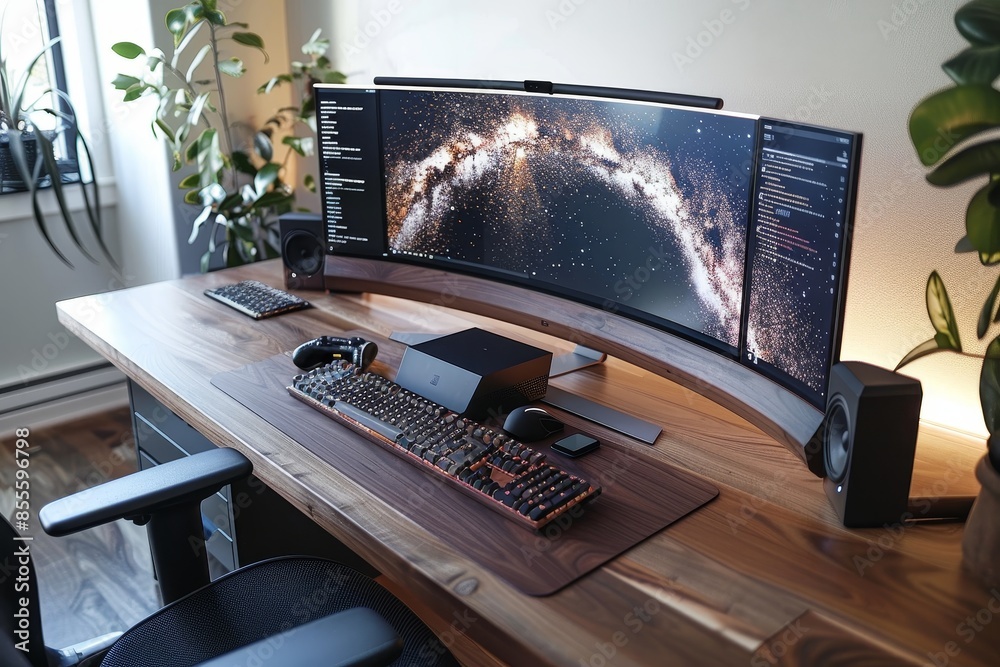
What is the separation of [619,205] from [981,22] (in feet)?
1.92

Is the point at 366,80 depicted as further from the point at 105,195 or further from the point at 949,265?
the point at 949,265

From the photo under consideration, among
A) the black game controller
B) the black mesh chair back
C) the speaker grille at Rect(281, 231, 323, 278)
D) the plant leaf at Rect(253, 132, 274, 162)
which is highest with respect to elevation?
the plant leaf at Rect(253, 132, 274, 162)

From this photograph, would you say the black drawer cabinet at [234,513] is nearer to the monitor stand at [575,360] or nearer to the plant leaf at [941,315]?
the monitor stand at [575,360]

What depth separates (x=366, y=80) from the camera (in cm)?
239

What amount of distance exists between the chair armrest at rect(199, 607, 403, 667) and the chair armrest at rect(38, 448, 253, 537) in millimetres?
341

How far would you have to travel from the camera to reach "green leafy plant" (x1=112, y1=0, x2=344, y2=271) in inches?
89.3

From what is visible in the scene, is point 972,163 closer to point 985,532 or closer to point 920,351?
point 920,351

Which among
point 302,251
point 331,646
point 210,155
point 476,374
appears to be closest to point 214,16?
point 210,155

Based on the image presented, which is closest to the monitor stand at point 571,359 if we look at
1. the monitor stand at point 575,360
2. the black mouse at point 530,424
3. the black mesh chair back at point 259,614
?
the monitor stand at point 575,360

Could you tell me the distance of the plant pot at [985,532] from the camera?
964mm

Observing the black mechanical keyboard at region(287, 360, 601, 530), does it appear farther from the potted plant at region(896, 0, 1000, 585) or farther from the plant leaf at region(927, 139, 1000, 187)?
the plant leaf at region(927, 139, 1000, 187)

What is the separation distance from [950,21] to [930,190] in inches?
9.9

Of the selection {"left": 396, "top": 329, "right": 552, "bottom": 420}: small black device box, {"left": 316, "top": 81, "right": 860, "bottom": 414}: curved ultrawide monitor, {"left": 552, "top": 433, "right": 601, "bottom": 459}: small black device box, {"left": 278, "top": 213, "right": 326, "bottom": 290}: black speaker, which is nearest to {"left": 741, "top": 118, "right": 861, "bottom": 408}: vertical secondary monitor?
{"left": 316, "top": 81, "right": 860, "bottom": 414}: curved ultrawide monitor

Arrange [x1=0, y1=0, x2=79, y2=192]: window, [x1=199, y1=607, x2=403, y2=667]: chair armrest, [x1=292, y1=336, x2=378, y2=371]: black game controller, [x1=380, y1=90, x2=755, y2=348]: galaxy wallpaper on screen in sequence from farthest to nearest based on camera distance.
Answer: [x1=0, y1=0, x2=79, y2=192]: window, [x1=292, y1=336, x2=378, y2=371]: black game controller, [x1=380, y1=90, x2=755, y2=348]: galaxy wallpaper on screen, [x1=199, y1=607, x2=403, y2=667]: chair armrest
